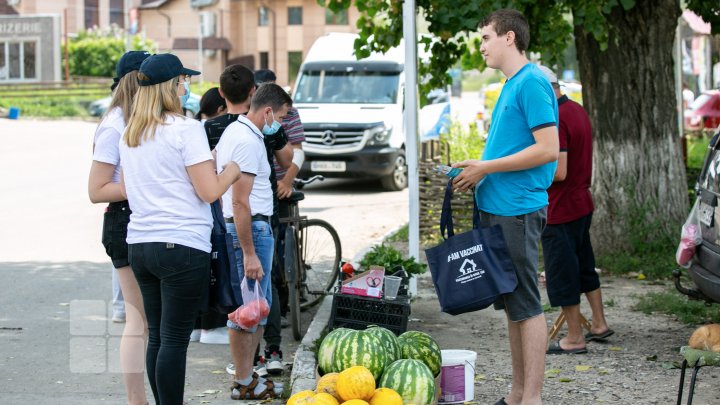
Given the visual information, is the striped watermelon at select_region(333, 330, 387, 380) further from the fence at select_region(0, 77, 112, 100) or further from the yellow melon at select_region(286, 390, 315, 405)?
the fence at select_region(0, 77, 112, 100)

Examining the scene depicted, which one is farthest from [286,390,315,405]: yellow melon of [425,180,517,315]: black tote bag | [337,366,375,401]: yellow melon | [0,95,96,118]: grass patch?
[0,95,96,118]: grass patch

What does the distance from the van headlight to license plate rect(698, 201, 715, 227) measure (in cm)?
1115

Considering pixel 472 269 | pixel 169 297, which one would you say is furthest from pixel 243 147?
pixel 472 269

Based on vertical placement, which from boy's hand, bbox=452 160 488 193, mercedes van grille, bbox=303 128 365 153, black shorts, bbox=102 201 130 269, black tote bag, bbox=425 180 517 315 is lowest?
black tote bag, bbox=425 180 517 315

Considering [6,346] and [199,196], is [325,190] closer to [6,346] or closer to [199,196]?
[6,346]

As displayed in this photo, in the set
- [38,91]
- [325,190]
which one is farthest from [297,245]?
[38,91]

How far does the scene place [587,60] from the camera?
10414 millimetres

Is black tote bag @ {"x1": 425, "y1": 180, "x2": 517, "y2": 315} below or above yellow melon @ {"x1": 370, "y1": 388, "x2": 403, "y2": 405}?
above

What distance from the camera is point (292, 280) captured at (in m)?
7.61

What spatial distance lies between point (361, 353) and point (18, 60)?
181ft

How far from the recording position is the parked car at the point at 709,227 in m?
6.39

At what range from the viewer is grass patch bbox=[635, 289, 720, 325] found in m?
7.98

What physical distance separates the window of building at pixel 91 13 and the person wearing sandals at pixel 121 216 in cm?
7965

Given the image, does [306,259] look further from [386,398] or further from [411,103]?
[386,398]
